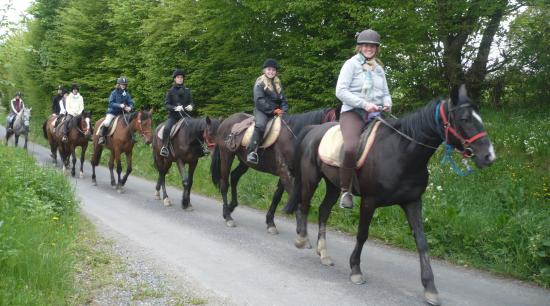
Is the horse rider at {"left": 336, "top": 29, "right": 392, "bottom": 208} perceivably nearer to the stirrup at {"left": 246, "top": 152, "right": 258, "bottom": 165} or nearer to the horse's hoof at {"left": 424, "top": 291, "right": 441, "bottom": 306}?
the horse's hoof at {"left": 424, "top": 291, "right": 441, "bottom": 306}

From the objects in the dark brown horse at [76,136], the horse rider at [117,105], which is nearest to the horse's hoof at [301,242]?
the horse rider at [117,105]

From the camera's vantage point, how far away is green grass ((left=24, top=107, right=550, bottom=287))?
612 centimetres

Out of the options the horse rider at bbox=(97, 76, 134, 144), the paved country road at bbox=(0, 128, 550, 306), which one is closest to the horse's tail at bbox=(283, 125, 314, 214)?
the paved country road at bbox=(0, 128, 550, 306)

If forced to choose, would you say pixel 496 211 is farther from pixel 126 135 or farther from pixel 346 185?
pixel 126 135

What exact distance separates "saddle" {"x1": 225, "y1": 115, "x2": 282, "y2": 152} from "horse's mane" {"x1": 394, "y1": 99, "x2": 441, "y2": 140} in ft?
11.1

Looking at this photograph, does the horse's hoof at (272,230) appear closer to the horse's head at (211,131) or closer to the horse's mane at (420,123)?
the horse's head at (211,131)

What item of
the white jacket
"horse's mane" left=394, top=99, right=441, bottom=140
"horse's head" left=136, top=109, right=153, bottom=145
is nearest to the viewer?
"horse's mane" left=394, top=99, right=441, bottom=140

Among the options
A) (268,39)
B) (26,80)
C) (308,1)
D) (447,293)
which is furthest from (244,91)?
(26,80)

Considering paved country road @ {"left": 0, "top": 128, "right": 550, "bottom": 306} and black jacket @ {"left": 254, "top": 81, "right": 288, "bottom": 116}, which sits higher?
black jacket @ {"left": 254, "top": 81, "right": 288, "bottom": 116}

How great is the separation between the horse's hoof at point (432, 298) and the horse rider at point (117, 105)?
37.2 feet

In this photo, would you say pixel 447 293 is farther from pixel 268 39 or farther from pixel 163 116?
pixel 163 116

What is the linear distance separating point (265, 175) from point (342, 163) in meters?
6.44

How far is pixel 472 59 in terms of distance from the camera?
513 inches

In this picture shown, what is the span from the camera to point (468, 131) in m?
4.65
